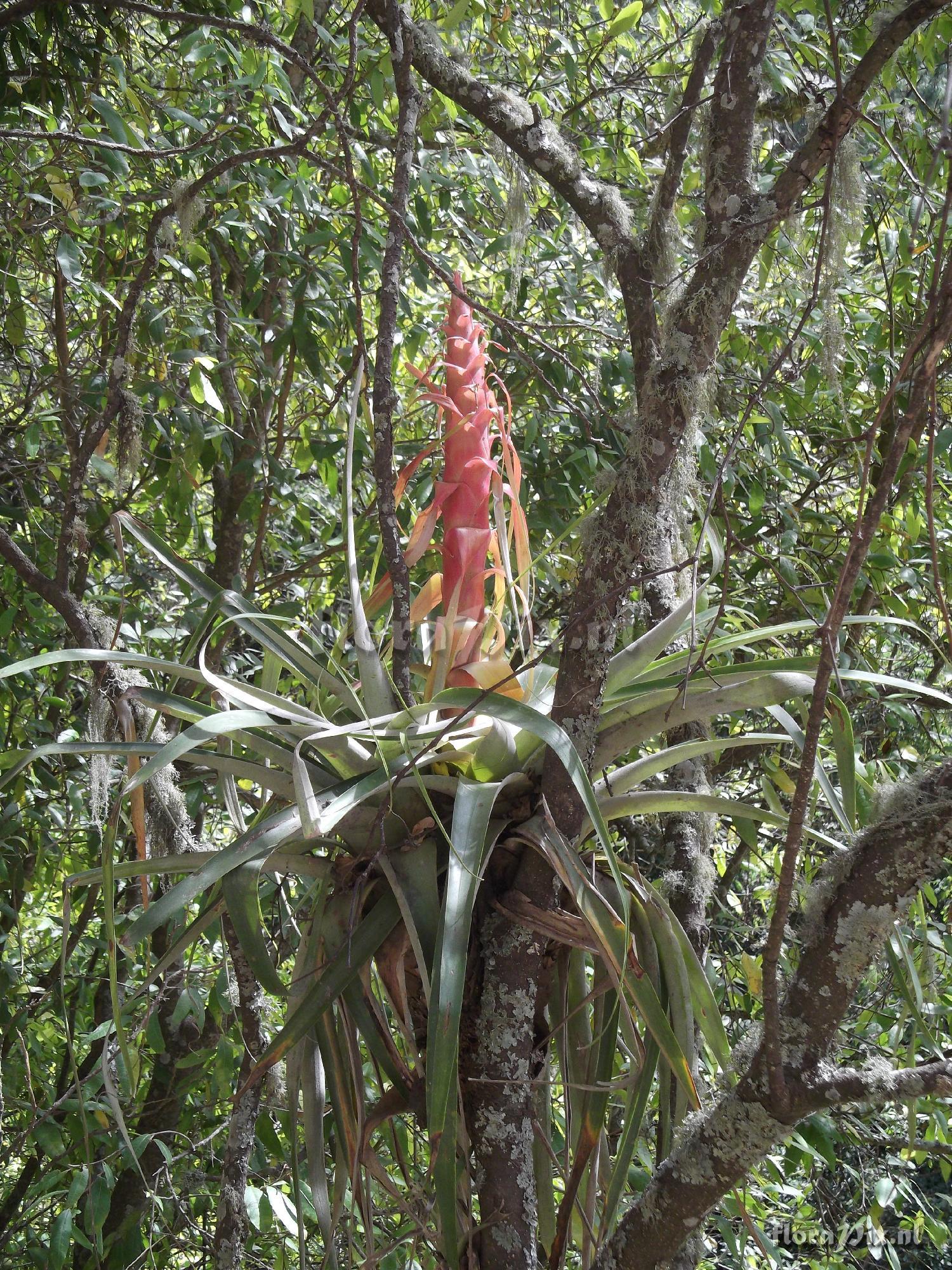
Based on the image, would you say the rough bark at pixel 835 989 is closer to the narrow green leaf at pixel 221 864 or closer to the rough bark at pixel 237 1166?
the narrow green leaf at pixel 221 864

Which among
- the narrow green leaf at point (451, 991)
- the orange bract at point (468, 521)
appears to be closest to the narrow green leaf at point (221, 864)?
the narrow green leaf at point (451, 991)

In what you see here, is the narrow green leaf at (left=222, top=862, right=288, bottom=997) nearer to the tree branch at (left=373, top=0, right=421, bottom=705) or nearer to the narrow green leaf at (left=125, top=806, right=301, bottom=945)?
the narrow green leaf at (left=125, top=806, right=301, bottom=945)

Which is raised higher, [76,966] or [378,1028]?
[378,1028]

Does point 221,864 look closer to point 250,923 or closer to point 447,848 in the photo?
point 250,923

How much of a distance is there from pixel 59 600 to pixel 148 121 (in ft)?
4.13

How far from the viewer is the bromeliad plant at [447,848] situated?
2.77 ft

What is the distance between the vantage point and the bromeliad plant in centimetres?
84

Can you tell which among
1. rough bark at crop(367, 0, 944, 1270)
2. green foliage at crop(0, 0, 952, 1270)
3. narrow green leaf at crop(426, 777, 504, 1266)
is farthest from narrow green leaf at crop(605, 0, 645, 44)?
narrow green leaf at crop(426, 777, 504, 1266)

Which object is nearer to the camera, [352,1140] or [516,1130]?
[516,1130]

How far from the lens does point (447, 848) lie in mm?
958

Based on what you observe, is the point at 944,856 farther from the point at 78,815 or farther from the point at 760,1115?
the point at 78,815

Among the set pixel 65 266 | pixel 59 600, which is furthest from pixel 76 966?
pixel 65 266

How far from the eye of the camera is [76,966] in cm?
247

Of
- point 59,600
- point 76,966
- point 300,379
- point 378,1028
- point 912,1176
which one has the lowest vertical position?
point 912,1176
